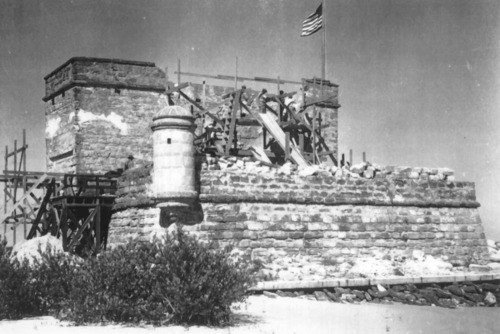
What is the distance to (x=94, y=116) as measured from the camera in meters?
19.6

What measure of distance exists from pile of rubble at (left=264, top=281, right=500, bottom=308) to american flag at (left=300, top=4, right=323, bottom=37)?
490 inches

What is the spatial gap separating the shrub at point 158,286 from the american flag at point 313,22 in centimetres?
1578

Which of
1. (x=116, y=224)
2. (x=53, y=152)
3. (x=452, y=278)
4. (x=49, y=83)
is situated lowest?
(x=452, y=278)

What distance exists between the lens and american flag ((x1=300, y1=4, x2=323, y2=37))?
76.0 ft

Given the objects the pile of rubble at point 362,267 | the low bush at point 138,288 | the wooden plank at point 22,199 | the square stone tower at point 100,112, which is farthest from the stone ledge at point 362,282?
the square stone tower at point 100,112

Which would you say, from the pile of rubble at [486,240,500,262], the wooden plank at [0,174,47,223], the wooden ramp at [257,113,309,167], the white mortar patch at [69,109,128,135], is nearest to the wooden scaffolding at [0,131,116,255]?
the wooden plank at [0,174,47,223]

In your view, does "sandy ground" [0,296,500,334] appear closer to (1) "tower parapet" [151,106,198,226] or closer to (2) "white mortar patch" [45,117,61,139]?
(1) "tower parapet" [151,106,198,226]

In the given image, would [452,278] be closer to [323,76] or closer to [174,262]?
[174,262]

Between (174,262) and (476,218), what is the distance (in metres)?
10.3

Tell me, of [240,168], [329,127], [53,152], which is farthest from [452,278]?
[53,152]

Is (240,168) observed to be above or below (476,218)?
above

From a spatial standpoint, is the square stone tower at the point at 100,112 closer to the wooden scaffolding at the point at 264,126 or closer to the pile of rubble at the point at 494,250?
the wooden scaffolding at the point at 264,126

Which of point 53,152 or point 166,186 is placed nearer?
point 166,186

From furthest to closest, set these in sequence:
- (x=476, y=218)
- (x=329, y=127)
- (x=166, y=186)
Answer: (x=329, y=127), (x=476, y=218), (x=166, y=186)
